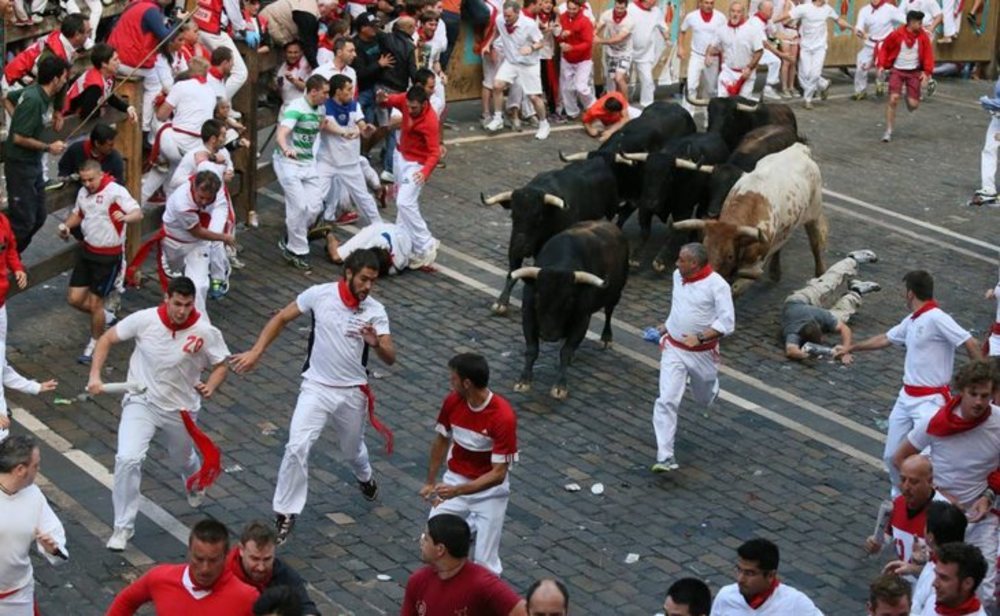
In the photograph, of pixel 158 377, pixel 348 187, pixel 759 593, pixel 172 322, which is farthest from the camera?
pixel 348 187

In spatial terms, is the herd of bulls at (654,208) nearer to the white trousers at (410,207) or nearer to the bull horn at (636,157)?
the bull horn at (636,157)

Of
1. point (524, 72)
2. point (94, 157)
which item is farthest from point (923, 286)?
point (524, 72)

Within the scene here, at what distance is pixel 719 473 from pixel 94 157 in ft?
18.9

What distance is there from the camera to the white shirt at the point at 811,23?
26641 millimetres

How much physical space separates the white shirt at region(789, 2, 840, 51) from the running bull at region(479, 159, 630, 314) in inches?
383

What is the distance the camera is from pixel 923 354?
12672mm

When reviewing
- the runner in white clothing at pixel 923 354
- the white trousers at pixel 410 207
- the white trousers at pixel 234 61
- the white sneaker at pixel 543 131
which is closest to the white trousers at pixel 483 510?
the runner in white clothing at pixel 923 354

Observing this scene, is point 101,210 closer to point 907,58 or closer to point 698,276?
point 698,276

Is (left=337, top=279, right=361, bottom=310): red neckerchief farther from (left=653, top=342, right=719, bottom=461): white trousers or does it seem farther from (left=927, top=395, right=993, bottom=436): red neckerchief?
(left=927, top=395, right=993, bottom=436): red neckerchief

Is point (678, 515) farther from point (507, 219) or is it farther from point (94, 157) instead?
point (507, 219)

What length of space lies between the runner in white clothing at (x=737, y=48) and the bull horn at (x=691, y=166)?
6.12 m

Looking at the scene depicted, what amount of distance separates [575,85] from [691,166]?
570 cm

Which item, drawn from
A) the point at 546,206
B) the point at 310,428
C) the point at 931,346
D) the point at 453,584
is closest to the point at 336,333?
the point at 310,428

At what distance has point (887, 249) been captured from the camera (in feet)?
65.8
